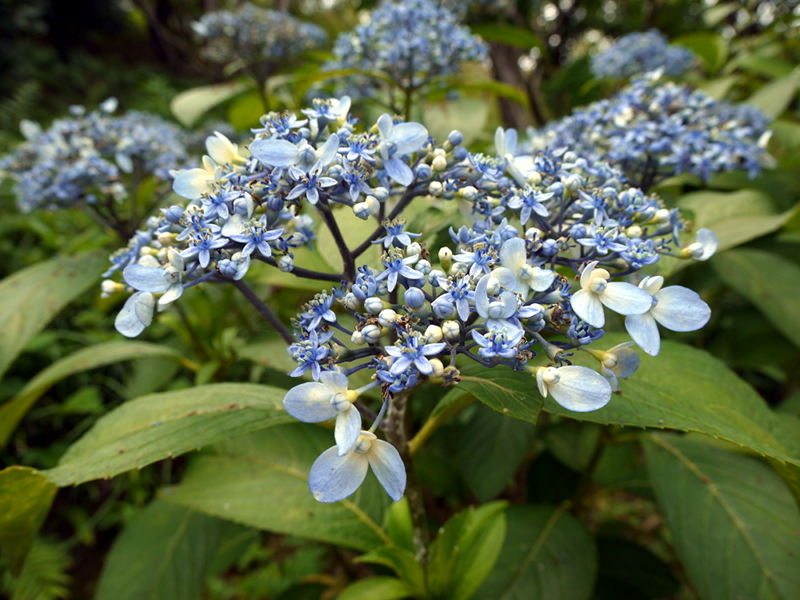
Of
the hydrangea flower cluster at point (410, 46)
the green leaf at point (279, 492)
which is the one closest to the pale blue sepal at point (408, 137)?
the green leaf at point (279, 492)

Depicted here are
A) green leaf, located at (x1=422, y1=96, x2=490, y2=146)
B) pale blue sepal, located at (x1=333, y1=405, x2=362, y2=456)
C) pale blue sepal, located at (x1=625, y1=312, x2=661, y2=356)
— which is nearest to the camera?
pale blue sepal, located at (x1=333, y1=405, x2=362, y2=456)

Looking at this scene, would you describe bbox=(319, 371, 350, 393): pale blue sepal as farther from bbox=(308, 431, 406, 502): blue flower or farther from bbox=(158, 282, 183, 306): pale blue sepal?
bbox=(158, 282, 183, 306): pale blue sepal

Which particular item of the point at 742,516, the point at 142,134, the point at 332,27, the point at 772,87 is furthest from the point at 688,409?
the point at 332,27

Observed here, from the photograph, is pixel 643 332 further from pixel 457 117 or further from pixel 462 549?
pixel 457 117

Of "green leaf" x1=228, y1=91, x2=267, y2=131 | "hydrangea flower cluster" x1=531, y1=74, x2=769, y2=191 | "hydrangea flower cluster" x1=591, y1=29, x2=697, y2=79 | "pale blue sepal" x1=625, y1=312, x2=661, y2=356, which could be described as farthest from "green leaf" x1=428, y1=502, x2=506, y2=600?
"hydrangea flower cluster" x1=591, y1=29, x2=697, y2=79

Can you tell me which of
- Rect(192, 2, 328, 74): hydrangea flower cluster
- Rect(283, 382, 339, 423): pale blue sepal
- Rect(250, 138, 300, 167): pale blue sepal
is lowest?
Rect(283, 382, 339, 423): pale blue sepal

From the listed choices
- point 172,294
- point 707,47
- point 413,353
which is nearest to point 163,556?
point 172,294

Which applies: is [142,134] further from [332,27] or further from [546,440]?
[332,27]
